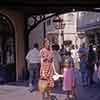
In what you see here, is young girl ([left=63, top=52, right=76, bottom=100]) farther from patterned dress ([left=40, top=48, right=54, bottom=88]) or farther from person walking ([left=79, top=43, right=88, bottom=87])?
person walking ([left=79, top=43, right=88, bottom=87])

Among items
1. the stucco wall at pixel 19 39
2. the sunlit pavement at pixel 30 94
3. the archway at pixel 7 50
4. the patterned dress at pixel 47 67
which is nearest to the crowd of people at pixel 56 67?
the patterned dress at pixel 47 67

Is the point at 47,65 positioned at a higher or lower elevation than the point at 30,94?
higher

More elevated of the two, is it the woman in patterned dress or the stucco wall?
the stucco wall

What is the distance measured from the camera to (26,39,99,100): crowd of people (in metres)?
12.1

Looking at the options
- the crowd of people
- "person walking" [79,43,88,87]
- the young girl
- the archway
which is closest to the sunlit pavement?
the crowd of people

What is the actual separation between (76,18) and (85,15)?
5741 millimetres

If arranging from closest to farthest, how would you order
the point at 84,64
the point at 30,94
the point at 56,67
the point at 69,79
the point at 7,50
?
the point at 69,79 < the point at 30,94 < the point at 56,67 < the point at 84,64 < the point at 7,50

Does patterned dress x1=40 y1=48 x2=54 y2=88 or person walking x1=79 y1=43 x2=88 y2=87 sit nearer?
patterned dress x1=40 y1=48 x2=54 y2=88

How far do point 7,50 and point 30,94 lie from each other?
20.6ft

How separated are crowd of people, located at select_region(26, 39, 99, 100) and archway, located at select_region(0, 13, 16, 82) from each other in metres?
3.18

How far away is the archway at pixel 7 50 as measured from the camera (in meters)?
21.5

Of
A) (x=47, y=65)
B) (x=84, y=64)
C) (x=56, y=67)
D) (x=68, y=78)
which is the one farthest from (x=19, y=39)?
(x=47, y=65)

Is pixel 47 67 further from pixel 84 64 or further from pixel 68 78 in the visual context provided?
pixel 84 64

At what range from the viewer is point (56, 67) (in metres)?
16.6
